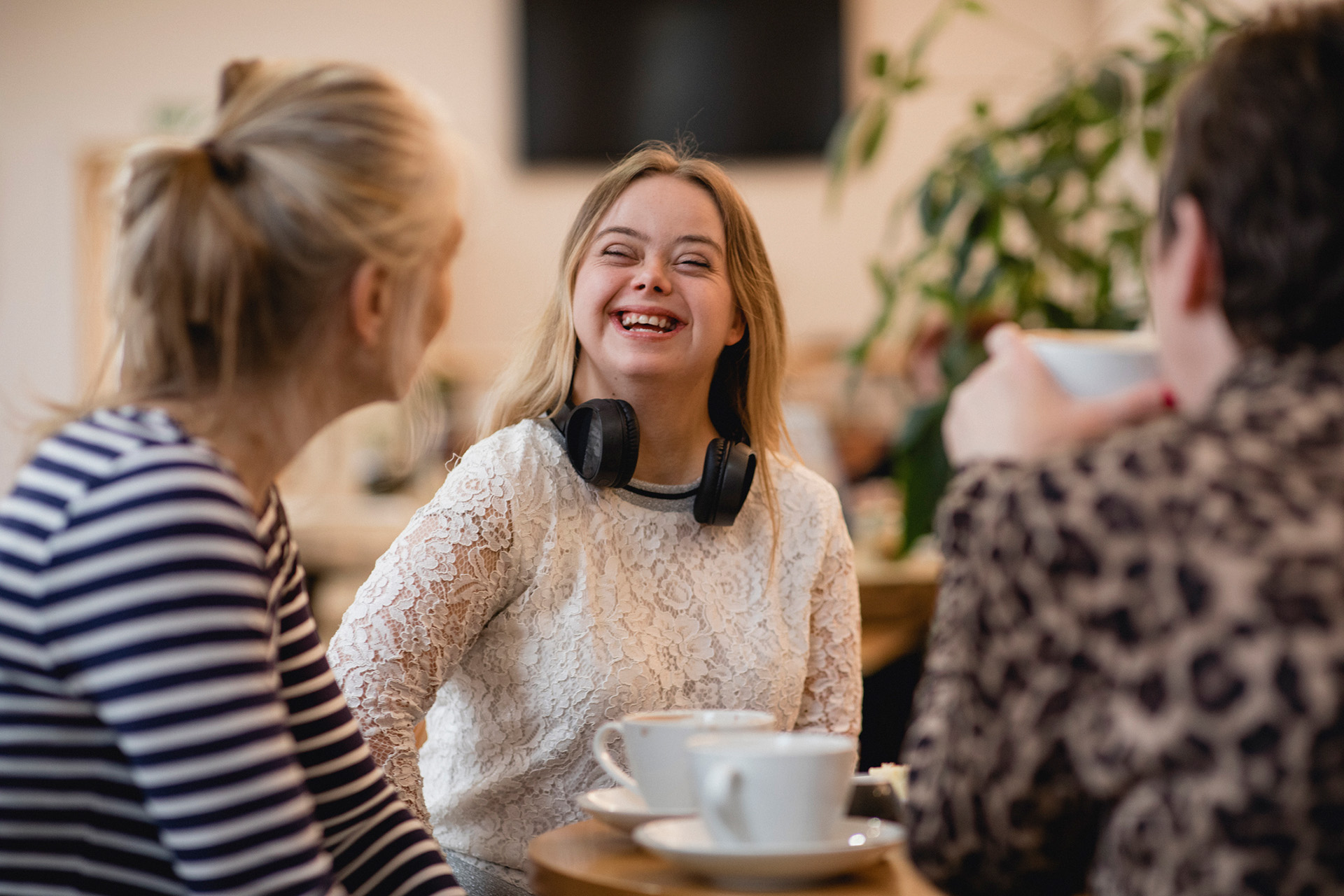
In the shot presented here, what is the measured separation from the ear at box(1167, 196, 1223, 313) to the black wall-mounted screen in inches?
200

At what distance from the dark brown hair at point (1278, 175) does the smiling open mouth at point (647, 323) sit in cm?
77

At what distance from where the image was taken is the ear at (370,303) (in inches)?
34.8

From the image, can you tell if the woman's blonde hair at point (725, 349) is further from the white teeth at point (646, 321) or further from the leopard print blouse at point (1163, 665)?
the leopard print blouse at point (1163, 665)

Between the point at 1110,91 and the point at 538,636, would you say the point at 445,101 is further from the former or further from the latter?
the point at 538,636

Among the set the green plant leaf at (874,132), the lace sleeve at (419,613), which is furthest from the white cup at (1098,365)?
the green plant leaf at (874,132)

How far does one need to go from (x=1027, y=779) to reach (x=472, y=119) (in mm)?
5420

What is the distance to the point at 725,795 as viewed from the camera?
835mm

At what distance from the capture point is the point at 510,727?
4.49 feet

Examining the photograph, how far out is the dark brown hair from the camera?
721 millimetres

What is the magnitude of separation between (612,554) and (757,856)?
24.0 inches

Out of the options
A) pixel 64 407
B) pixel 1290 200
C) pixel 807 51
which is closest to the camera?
pixel 1290 200

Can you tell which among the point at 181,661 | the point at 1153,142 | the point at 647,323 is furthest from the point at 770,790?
the point at 1153,142

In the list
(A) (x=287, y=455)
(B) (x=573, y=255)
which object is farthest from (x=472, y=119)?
(A) (x=287, y=455)

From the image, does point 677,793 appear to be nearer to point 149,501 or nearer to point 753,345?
point 149,501
